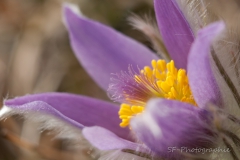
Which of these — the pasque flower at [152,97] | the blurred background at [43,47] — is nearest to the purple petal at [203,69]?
the pasque flower at [152,97]

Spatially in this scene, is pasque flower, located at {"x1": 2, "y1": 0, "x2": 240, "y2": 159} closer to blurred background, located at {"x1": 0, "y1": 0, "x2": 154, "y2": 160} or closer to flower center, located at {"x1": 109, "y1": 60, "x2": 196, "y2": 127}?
flower center, located at {"x1": 109, "y1": 60, "x2": 196, "y2": 127}

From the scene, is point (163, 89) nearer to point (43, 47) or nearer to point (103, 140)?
point (103, 140)

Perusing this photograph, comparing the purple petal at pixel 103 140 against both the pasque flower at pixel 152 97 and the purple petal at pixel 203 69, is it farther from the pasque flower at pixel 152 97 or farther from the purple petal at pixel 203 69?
the purple petal at pixel 203 69

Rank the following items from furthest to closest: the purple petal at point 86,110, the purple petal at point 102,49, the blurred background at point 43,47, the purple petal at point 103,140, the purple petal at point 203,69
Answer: the blurred background at point 43,47 → the purple petal at point 102,49 → the purple petal at point 86,110 → the purple petal at point 103,140 → the purple petal at point 203,69

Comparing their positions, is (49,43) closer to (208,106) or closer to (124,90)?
(124,90)

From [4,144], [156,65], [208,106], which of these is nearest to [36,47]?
[4,144]

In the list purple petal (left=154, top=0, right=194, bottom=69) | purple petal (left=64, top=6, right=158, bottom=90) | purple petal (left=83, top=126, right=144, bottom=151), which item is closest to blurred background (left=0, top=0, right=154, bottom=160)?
purple petal (left=64, top=6, right=158, bottom=90)
